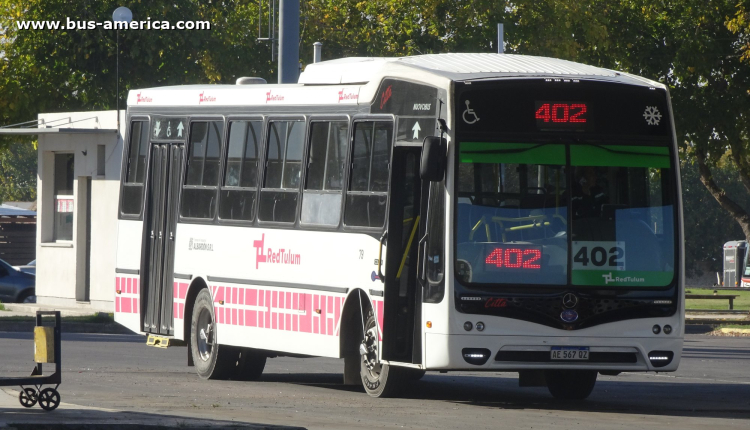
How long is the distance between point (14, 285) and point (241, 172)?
72.4 feet

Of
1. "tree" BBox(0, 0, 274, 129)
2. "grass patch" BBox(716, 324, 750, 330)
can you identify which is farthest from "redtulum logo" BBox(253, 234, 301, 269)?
"tree" BBox(0, 0, 274, 129)

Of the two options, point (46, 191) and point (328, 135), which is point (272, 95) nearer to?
point (328, 135)

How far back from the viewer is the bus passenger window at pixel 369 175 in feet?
42.5

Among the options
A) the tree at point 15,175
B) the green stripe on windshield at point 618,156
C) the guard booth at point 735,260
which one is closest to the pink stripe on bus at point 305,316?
the green stripe on windshield at point 618,156

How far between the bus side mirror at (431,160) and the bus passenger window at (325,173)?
1.74 metres

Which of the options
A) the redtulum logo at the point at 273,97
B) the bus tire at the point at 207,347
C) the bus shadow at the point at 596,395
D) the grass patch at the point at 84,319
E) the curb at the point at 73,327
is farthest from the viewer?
the grass patch at the point at 84,319

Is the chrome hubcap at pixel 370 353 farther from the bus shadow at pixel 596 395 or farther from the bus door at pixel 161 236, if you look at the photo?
the bus door at pixel 161 236

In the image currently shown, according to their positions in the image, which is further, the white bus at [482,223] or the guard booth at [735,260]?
the guard booth at [735,260]

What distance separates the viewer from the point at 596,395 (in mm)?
14414

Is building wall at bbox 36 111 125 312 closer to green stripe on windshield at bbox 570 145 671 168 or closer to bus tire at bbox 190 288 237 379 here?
bus tire at bbox 190 288 237 379

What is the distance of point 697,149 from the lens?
31.0m

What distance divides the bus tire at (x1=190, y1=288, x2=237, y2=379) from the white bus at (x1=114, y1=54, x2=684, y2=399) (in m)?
1.32

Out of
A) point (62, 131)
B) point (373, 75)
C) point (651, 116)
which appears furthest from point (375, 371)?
point (62, 131)

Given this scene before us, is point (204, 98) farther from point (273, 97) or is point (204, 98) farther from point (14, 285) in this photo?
point (14, 285)
